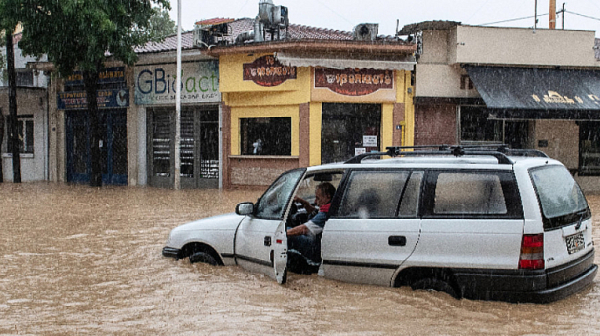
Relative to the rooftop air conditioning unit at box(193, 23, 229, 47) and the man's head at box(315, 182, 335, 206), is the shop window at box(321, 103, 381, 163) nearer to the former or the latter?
the rooftop air conditioning unit at box(193, 23, 229, 47)

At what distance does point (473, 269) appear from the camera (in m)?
5.13

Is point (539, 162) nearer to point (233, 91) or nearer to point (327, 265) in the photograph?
point (327, 265)

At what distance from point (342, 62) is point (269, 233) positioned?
38.1 feet

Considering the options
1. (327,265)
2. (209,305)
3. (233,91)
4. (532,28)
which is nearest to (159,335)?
(209,305)

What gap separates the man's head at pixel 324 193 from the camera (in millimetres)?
6320

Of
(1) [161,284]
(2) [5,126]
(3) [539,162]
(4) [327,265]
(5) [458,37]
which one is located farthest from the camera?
(2) [5,126]

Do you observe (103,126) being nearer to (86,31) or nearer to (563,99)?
(86,31)

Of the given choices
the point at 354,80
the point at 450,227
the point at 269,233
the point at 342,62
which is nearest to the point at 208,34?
the point at 342,62

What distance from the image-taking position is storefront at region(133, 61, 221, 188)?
19.3m

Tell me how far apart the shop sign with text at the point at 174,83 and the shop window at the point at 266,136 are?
131 cm

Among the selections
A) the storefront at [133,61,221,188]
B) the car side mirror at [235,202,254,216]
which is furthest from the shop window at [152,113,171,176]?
the car side mirror at [235,202,254,216]

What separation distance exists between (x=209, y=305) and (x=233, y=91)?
43.1 ft

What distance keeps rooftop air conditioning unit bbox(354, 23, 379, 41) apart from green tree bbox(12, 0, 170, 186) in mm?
5946

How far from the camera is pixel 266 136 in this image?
1839 centimetres
